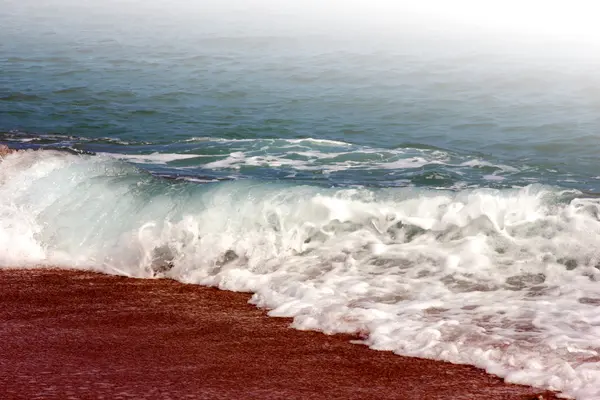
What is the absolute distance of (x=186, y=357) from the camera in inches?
194

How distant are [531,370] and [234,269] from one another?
2718mm

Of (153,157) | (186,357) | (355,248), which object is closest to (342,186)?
(355,248)

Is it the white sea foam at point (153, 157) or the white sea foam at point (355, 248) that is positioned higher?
the white sea foam at point (153, 157)

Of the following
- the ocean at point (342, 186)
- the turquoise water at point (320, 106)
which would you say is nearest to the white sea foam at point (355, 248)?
the ocean at point (342, 186)

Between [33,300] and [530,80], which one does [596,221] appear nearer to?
[33,300]

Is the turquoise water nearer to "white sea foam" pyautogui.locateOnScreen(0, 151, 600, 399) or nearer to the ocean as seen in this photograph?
the ocean

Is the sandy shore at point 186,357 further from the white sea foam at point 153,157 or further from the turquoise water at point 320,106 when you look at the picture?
the white sea foam at point 153,157

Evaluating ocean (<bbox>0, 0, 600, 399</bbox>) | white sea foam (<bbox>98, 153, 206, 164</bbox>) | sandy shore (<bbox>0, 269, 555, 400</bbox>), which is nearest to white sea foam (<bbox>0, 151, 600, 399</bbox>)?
ocean (<bbox>0, 0, 600, 399</bbox>)

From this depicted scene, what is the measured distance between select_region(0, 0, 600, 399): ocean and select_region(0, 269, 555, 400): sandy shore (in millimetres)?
231

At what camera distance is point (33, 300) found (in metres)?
6.01

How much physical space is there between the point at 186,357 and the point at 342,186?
492 cm

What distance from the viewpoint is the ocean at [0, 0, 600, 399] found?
18.6 feet

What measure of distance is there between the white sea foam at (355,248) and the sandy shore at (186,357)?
9.9 inches

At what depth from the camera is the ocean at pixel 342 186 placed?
566 centimetres
